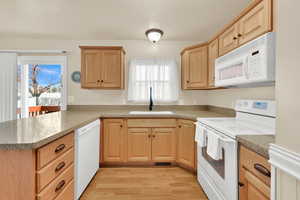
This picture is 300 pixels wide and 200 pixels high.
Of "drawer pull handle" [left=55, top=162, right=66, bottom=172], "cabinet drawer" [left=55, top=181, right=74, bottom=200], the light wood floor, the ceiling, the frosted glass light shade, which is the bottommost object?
the light wood floor

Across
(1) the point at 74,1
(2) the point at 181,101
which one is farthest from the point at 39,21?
(2) the point at 181,101

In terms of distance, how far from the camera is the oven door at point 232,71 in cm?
165

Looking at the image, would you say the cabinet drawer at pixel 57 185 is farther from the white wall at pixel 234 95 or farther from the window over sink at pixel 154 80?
the white wall at pixel 234 95

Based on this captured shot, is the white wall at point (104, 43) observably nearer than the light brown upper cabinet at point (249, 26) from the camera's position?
No

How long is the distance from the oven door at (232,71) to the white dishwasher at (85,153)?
1.67 metres

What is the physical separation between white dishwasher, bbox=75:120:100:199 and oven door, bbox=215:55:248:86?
1674mm

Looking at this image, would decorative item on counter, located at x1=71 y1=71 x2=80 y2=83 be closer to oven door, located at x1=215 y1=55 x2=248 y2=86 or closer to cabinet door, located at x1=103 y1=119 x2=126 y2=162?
cabinet door, located at x1=103 y1=119 x2=126 y2=162

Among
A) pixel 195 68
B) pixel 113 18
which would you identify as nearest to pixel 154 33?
pixel 113 18

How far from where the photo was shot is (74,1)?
2.20m

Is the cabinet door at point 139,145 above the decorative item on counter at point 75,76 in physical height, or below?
below

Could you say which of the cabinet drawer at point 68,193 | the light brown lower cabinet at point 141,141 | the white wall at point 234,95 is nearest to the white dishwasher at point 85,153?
the cabinet drawer at point 68,193

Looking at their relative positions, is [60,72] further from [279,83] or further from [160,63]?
[279,83]

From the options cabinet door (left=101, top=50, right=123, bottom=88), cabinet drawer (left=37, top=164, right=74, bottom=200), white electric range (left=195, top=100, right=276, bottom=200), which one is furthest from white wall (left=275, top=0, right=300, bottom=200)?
cabinet door (left=101, top=50, right=123, bottom=88)

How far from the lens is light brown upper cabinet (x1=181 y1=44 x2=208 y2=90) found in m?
2.88
